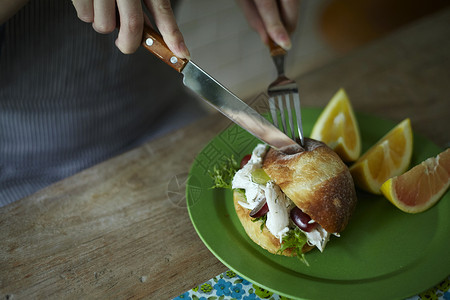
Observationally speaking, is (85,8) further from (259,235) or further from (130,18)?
(259,235)

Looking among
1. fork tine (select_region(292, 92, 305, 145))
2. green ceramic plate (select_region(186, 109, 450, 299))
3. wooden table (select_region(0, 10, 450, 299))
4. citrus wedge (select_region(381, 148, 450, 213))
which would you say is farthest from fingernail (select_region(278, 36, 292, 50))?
citrus wedge (select_region(381, 148, 450, 213))

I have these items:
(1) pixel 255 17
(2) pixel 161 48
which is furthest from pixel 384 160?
(2) pixel 161 48

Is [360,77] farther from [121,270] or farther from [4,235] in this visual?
[4,235]

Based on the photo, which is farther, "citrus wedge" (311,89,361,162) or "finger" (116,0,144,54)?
"citrus wedge" (311,89,361,162)

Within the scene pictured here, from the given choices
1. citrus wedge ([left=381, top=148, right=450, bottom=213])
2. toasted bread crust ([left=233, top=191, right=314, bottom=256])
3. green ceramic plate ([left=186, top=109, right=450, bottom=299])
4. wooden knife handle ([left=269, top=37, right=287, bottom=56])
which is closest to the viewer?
green ceramic plate ([left=186, top=109, right=450, bottom=299])

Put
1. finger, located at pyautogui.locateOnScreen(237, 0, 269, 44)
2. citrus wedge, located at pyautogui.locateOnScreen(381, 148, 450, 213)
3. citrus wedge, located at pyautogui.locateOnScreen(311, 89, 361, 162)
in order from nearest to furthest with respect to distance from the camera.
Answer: citrus wedge, located at pyautogui.locateOnScreen(381, 148, 450, 213) → citrus wedge, located at pyautogui.locateOnScreen(311, 89, 361, 162) → finger, located at pyautogui.locateOnScreen(237, 0, 269, 44)

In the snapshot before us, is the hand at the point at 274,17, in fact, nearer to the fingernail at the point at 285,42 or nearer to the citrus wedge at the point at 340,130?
the fingernail at the point at 285,42

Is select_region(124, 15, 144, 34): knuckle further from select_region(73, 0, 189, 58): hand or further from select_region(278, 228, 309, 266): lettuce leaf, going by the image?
select_region(278, 228, 309, 266): lettuce leaf

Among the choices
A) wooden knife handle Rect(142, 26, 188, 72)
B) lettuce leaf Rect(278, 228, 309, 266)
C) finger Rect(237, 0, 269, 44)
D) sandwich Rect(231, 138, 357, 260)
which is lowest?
lettuce leaf Rect(278, 228, 309, 266)
